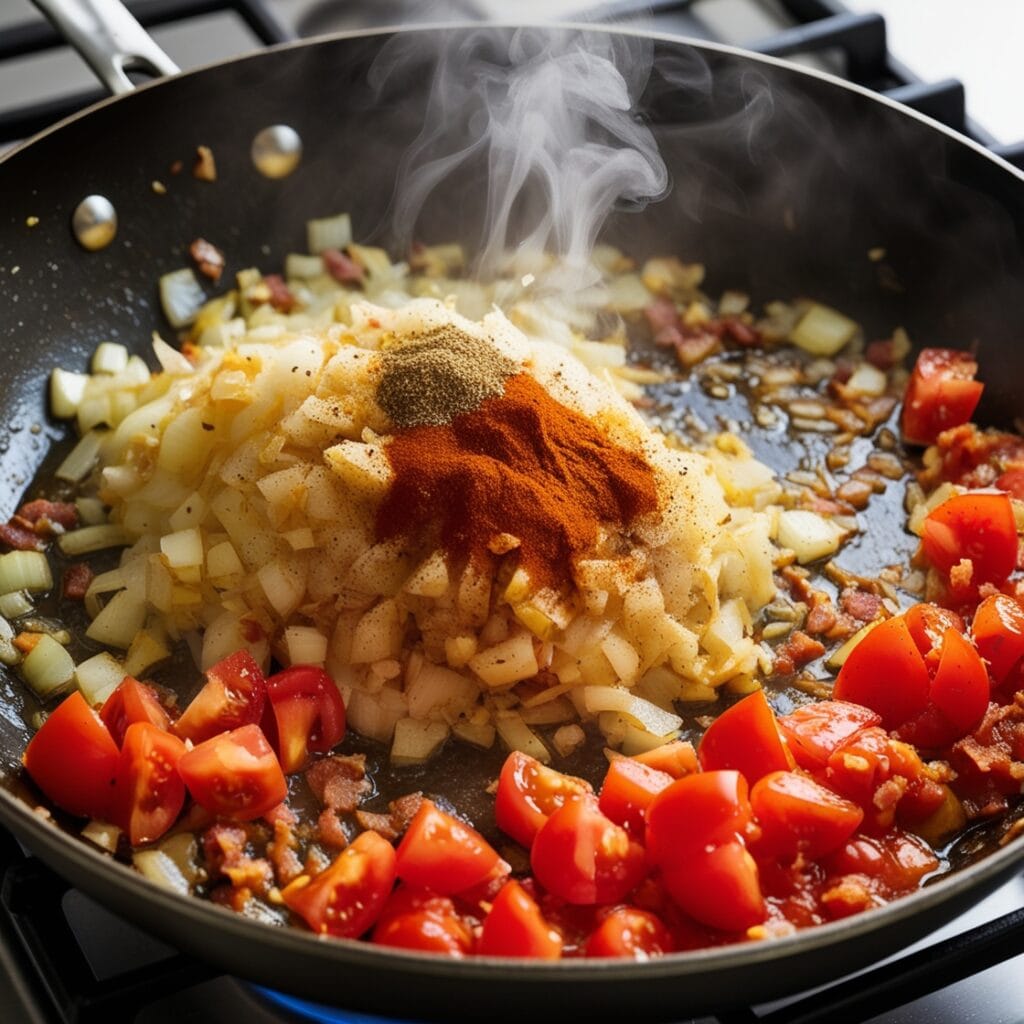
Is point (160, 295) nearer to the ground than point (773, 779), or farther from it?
farther from it

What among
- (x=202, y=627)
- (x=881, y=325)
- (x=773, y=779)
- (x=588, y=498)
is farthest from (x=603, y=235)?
(x=773, y=779)

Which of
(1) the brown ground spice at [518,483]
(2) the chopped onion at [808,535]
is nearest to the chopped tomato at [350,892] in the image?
(1) the brown ground spice at [518,483]

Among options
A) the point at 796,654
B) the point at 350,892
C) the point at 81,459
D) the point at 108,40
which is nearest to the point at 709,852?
the point at 350,892

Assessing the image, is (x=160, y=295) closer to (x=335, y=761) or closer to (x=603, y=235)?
(x=603, y=235)

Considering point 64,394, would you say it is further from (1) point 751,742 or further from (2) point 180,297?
(1) point 751,742

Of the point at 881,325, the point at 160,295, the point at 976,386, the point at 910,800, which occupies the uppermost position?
the point at 160,295

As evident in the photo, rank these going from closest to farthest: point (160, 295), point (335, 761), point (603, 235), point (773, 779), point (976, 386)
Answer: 1. point (773, 779)
2. point (335, 761)
3. point (976, 386)
4. point (160, 295)
5. point (603, 235)

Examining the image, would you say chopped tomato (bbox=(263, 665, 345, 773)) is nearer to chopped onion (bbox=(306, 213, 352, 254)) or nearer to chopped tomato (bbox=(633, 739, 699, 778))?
chopped tomato (bbox=(633, 739, 699, 778))

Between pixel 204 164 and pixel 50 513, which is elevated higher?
pixel 204 164
